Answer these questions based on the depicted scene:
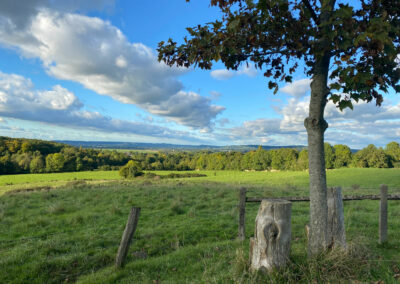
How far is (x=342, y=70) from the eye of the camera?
11.3 ft

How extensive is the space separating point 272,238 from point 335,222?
5.74 ft

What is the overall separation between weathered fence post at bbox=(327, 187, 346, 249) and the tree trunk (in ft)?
1.35

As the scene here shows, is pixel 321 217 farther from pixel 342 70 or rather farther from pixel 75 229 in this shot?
pixel 75 229

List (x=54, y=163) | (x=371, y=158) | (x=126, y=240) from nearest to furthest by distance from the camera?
1. (x=126, y=240)
2. (x=371, y=158)
3. (x=54, y=163)

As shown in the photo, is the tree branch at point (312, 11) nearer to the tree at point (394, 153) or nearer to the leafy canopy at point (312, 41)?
the leafy canopy at point (312, 41)

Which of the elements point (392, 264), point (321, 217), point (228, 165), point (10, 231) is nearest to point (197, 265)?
point (321, 217)

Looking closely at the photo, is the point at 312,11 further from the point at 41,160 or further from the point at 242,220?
the point at 41,160

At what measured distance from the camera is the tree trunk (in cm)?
427

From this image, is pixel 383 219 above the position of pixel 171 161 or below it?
above

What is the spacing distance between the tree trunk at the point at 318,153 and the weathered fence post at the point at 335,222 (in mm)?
410

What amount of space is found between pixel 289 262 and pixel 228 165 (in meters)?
77.9

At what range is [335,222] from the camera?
4.86m

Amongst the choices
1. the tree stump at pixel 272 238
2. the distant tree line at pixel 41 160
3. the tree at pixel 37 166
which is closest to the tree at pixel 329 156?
the distant tree line at pixel 41 160

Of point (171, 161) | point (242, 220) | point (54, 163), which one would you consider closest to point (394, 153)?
point (171, 161)
